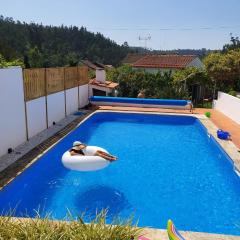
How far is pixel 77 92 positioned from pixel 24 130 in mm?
7300

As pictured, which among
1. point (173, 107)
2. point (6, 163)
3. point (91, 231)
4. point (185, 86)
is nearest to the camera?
point (91, 231)

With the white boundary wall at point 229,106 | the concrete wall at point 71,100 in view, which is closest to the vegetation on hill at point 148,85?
the white boundary wall at point 229,106

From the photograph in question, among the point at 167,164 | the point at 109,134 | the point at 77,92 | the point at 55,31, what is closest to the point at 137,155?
the point at 167,164

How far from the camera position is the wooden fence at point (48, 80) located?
428 inches

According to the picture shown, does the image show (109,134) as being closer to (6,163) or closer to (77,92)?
(77,92)

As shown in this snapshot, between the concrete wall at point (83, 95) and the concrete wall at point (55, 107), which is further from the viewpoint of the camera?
the concrete wall at point (83, 95)

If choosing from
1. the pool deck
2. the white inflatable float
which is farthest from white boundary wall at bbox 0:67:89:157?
the pool deck

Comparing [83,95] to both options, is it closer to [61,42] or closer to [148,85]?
[148,85]

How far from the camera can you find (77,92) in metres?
17.4

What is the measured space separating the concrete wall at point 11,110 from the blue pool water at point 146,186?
1163mm

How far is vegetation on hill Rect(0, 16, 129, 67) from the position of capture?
238 feet

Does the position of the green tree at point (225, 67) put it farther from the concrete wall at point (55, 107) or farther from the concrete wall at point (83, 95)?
the concrete wall at point (55, 107)

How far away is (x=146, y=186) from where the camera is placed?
27.1 feet

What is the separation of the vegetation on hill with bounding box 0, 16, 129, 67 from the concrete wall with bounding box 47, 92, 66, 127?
53921mm
